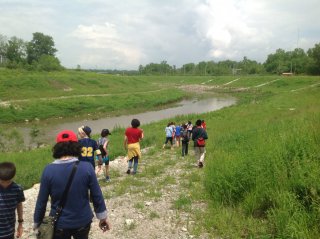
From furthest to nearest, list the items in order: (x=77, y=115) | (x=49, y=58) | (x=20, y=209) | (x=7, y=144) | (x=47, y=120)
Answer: (x=49, y=58)
(x=77, y=115)
(x=47, y=120)
(x=7, y=144)
(x=20, y=209)

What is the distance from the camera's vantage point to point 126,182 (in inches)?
403

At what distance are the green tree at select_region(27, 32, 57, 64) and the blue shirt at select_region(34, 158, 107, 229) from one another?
11264 cm

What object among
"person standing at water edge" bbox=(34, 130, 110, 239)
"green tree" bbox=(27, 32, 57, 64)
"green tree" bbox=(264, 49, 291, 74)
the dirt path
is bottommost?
the dirt path

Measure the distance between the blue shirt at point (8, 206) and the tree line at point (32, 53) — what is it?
262 ft

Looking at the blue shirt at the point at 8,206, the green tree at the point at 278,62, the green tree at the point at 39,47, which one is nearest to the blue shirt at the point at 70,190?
the blue shirt at the point at 8,206

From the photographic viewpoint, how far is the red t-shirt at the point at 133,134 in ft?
35.3

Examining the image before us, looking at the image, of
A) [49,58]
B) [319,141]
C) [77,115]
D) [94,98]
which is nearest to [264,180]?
[319,141]

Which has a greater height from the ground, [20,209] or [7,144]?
[20,209]

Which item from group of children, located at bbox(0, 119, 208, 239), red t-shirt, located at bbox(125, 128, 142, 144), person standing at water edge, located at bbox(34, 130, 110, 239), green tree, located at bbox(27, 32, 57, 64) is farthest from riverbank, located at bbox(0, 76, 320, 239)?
green tree, located at bbox(27, 32, 57, 64)

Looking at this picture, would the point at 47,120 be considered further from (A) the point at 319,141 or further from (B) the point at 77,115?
(A) the point at 319,141

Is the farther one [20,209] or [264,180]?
[264,180]

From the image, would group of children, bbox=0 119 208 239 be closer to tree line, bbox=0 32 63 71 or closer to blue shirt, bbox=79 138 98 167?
blue shirt, bbox=79 138 98 167

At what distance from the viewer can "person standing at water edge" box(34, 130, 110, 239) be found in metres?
3.93

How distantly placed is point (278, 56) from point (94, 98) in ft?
326
